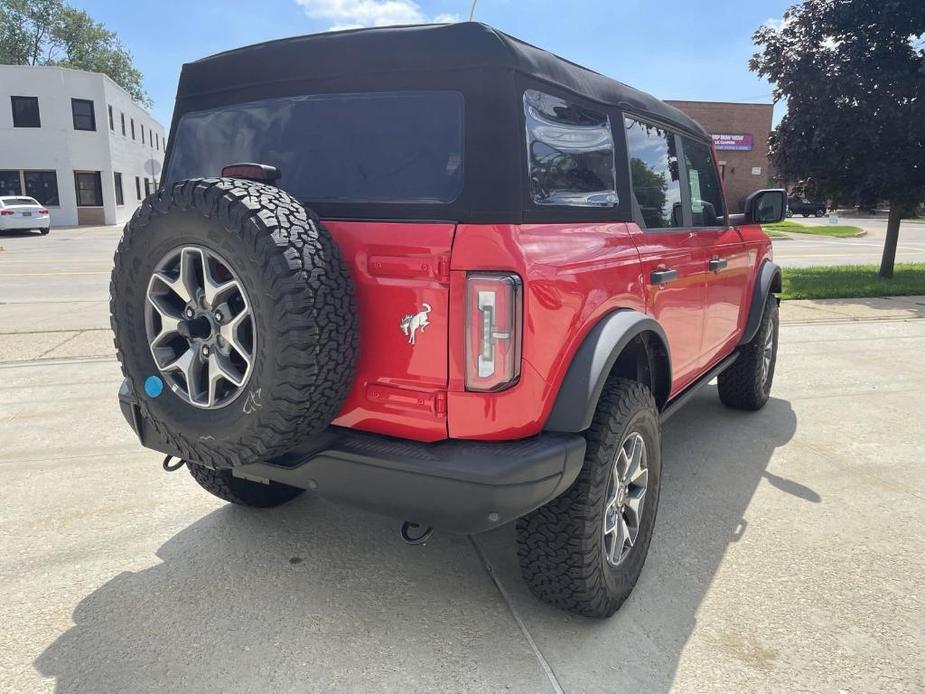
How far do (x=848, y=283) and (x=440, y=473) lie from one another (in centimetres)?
1226

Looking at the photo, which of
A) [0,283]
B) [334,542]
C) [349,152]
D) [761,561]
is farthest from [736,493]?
[0,283]

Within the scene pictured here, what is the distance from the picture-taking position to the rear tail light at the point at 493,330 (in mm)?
2082

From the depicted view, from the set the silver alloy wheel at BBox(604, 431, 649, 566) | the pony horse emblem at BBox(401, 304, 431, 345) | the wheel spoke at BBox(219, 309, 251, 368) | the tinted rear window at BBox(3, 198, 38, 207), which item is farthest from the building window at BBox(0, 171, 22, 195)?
the silver alloy wheel at BBox(604, 431, 649, 566)

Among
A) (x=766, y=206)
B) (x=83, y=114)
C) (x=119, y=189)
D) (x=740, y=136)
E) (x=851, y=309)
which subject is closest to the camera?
(x=766, y=206)

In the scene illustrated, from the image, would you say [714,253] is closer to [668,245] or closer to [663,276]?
[668,245]

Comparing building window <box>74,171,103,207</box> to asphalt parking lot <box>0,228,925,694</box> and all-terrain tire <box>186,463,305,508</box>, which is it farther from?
all-terrain tire <box>186,463,305,508</box>

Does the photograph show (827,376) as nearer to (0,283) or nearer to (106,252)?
(0,283)

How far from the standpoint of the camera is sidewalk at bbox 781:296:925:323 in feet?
30.1

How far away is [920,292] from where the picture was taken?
11.7 metres

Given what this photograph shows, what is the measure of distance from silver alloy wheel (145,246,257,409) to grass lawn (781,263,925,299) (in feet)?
33.8

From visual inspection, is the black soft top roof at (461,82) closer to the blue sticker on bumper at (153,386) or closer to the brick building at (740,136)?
the blue sticker on bumper at (153,386)

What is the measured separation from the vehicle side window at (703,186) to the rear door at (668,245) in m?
0.21

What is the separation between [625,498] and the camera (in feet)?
8.93

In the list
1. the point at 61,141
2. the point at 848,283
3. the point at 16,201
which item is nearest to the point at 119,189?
the point at 61,141
